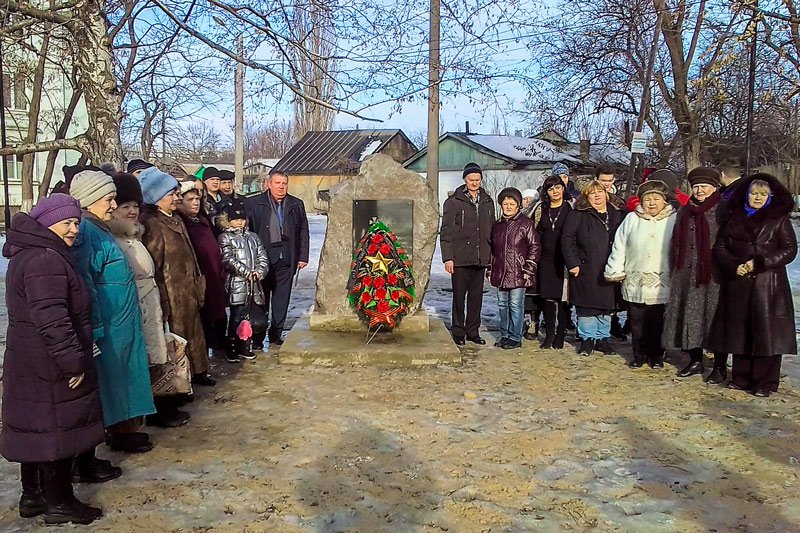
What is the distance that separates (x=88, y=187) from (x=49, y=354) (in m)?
0.93

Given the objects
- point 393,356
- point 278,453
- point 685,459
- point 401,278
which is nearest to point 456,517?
point 278,453

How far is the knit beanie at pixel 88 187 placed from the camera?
343 centimetres

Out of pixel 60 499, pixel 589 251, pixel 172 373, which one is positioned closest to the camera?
pixel 60 499

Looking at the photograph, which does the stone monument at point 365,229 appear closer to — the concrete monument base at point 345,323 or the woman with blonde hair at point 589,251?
the concrete monument base at point 345,323

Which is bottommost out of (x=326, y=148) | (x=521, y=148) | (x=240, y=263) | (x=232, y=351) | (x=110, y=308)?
(x=232, y=351)

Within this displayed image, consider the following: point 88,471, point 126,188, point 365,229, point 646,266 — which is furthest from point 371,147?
point 88,471

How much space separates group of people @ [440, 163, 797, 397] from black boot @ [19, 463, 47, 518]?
414 centimetres

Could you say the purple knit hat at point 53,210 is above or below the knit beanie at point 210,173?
below

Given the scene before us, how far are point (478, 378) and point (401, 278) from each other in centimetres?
124

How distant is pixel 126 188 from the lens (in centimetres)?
380

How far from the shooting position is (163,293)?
170 inches

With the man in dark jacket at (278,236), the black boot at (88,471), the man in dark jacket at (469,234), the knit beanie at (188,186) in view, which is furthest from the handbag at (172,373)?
the man in dark jacket at (469,234)

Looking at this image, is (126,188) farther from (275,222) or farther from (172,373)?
(275,222)

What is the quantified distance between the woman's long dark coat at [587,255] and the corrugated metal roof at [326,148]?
3221 centimetres
